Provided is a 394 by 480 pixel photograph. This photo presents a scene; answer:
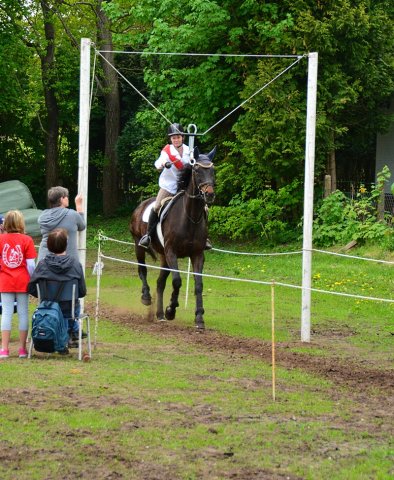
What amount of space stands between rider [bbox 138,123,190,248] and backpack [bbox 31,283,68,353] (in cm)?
443

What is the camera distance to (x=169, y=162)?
14.6m

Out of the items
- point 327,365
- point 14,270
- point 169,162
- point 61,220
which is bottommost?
point 327,365

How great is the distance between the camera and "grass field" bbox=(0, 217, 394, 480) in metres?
6.99

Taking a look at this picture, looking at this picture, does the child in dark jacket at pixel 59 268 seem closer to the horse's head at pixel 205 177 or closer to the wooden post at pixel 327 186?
the horse's head at pixel 205 177

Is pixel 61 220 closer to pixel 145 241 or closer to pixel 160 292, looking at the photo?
pixel 145 241

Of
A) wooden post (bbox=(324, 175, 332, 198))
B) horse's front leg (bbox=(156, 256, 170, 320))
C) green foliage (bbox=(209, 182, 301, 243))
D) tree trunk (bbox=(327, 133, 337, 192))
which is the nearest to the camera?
horse's front leg (bbox=(156, 256, 170, 320))

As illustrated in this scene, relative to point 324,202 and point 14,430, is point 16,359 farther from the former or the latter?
point 324,202

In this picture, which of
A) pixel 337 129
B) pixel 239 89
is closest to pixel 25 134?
pixel 239 89

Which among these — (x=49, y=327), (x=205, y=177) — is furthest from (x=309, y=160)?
(x=49, y=327)

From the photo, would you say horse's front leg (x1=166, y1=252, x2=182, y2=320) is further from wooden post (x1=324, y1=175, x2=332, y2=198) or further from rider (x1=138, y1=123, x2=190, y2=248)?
wooden post (x1=324, y1=175, x2=332, y2=198)

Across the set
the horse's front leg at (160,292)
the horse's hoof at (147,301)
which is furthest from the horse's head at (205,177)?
the horse's hoof at (147,301)

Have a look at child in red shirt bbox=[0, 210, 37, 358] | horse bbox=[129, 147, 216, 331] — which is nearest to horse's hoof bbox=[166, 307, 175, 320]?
horse bbox=[129, 147, 216, 331]

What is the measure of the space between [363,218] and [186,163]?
12.5 meters

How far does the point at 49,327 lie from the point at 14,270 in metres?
1.04
